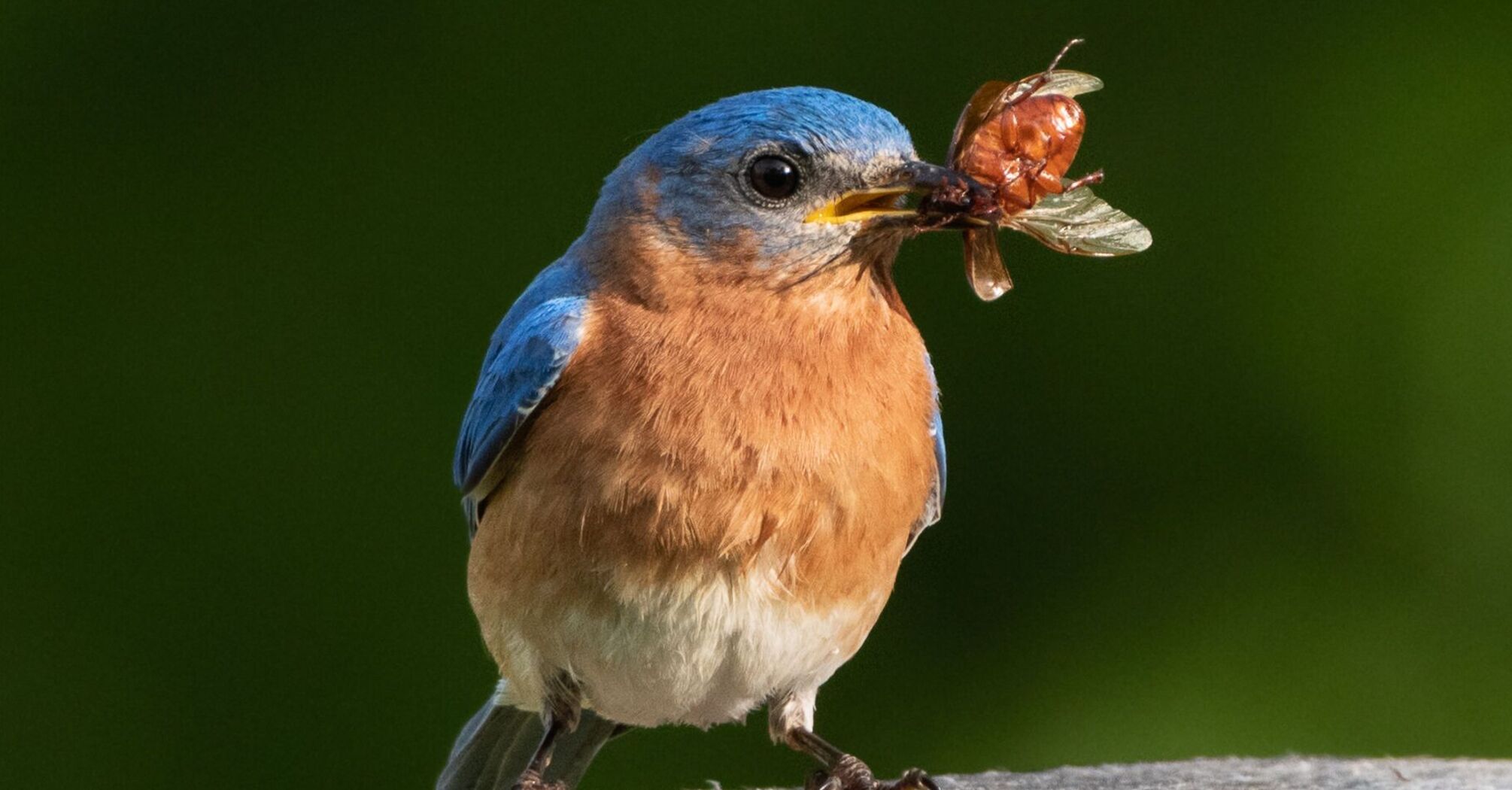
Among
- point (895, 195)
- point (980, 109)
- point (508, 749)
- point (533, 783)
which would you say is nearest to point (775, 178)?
point (895, 195)

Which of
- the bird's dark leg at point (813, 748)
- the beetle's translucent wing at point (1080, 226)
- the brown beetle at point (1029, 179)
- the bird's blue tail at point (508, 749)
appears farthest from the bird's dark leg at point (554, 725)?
the beetle's translucent wing at point (1080, 226)

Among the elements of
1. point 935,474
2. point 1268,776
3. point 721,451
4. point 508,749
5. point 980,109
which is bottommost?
point 1268,776

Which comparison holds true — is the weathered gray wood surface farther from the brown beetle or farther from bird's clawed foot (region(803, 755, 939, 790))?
the brown beetle

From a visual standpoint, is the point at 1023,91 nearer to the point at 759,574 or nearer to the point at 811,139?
the point at 811,139

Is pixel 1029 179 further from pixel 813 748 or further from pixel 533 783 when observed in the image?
pixel 533 783

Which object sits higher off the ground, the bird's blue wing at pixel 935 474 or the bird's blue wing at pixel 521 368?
the bird's blue wing at pixel 521 368

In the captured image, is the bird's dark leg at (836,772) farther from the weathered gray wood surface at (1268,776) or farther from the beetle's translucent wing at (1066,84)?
the beetle's translucent wing at (1066,84)

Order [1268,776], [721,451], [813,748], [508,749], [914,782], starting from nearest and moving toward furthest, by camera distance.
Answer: [721,451] → [914,782] → [813,748] → [1268,776] → [508,749]

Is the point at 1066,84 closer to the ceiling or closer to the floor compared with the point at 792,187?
closer to the ceiling
